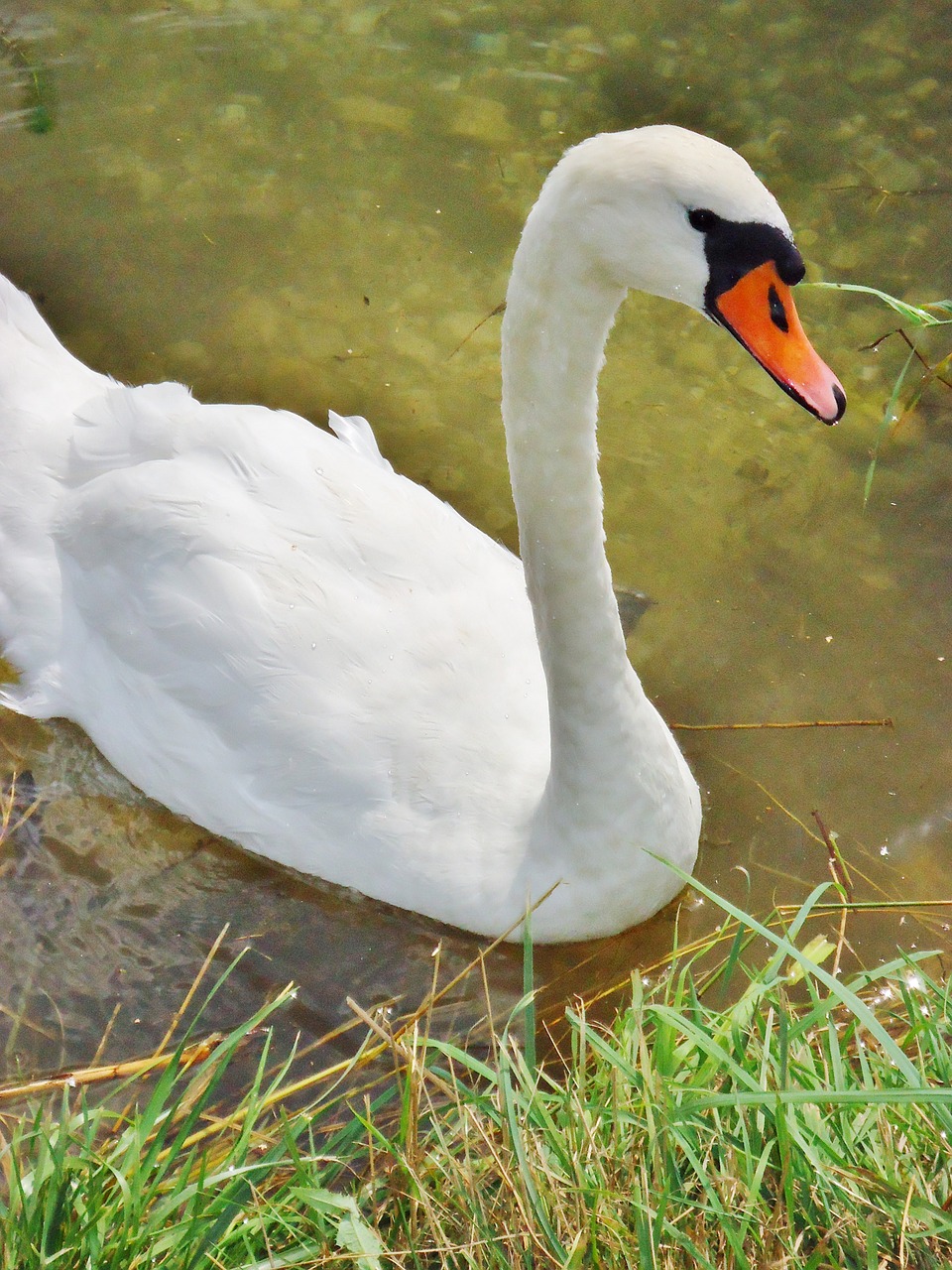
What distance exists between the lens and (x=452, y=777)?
11.0 feet

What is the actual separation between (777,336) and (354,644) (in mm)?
1427

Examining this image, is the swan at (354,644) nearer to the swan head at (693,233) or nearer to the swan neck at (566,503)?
the swan neck at (566,503)

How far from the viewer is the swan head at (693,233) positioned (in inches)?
89.6

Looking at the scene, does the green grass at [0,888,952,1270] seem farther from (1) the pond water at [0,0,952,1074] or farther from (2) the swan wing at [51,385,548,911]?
(1) the pond water at [0,0,952,1074]

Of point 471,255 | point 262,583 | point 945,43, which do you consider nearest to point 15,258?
point 471,255

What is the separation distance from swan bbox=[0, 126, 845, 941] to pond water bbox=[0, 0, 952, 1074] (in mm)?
305

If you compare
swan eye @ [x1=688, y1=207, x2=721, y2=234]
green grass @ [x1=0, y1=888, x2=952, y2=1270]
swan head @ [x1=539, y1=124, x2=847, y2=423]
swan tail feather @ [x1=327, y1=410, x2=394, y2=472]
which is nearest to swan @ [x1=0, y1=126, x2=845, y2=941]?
swan head @ [x1=539, y1=124, x2=847, y2=423]

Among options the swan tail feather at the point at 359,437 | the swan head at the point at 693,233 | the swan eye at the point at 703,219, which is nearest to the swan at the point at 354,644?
the swan head at the point at 693,233

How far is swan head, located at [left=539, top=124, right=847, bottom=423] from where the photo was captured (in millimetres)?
2275

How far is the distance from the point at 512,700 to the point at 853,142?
11.1 feet

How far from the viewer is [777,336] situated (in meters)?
2.45

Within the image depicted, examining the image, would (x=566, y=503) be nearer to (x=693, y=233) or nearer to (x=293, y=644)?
(x=693, y=233)

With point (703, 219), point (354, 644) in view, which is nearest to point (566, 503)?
point (703, 219)

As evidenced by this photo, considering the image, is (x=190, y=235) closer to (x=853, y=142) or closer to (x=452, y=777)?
(x=853, y=142)
